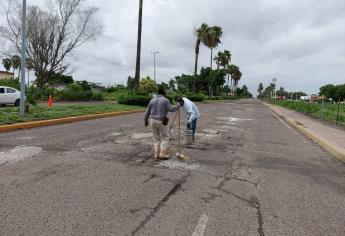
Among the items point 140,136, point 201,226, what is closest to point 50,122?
point 140,136

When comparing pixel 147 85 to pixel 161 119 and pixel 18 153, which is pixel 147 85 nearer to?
pixel 18 153

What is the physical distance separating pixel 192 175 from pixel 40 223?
3157 mm

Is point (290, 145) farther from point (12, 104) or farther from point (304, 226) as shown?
point (12, 104)

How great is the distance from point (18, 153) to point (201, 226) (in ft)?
17.3

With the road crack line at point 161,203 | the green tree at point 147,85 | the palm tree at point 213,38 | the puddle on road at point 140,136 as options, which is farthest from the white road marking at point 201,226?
the green tree at point 147,85

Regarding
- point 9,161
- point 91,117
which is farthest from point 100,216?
point 91,117

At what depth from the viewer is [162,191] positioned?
5621mm

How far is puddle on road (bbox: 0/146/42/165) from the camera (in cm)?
737

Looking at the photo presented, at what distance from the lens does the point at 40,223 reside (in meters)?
4.18

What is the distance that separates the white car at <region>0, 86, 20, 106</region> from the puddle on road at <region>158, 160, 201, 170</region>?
64.6 feet

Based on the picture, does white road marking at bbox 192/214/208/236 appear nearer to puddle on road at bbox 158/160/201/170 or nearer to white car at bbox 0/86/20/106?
puddle on road at bbox 158/160/201/170

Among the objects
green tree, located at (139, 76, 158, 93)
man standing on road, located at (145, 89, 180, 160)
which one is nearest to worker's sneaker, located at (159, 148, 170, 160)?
man standing on road, located at (145, 89, 180, 160)

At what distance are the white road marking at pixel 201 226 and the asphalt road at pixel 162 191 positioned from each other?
Result: 0.01 m

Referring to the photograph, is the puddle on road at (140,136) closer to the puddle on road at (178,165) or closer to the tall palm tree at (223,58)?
the puddle on road at (178,165)
